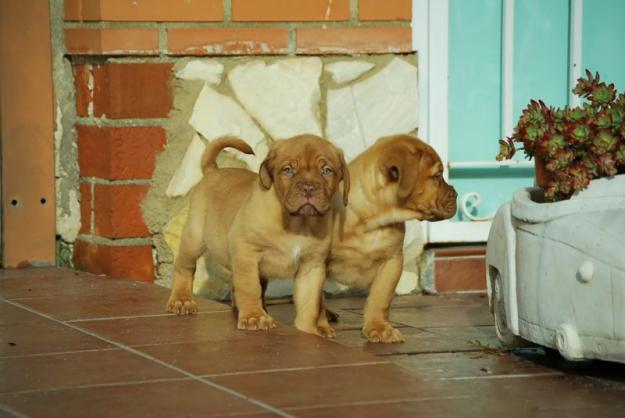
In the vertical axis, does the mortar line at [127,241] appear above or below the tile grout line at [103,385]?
above

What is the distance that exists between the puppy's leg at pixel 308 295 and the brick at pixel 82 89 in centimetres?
162

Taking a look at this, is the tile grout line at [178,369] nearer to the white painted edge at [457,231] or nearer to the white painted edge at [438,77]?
the white painted edge at [457,231]

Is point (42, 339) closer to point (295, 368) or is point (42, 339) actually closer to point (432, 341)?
point (295, 368)

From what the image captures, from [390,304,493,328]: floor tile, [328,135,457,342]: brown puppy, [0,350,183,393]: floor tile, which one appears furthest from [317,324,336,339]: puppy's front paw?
[0,350,183,393]: floor tile

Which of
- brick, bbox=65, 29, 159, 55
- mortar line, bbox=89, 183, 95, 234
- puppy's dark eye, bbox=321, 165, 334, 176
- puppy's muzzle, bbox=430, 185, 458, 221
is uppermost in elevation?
brick, bbox=65, 29, 159, 55

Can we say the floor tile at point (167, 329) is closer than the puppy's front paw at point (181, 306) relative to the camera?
Yes

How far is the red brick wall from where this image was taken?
582 cm

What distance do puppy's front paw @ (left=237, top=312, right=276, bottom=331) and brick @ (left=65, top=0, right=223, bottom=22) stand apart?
5.71 ft

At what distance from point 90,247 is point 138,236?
0.92 ft

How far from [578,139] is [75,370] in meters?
1.84

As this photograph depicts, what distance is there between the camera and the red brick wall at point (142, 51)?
229 inches

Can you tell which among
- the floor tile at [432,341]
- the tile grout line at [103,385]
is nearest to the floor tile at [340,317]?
the floor tile at [432,341]

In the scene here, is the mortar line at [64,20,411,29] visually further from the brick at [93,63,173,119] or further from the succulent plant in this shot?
the succulent plant

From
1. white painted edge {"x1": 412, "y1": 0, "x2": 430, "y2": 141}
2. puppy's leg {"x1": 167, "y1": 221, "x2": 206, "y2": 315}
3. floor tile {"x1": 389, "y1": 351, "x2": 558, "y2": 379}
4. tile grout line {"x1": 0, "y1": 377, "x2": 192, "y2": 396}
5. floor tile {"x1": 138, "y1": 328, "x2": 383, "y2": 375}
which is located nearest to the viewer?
tile grout line {"x1": 0, "y1": 377, "x2": 192, "y2": 396}
